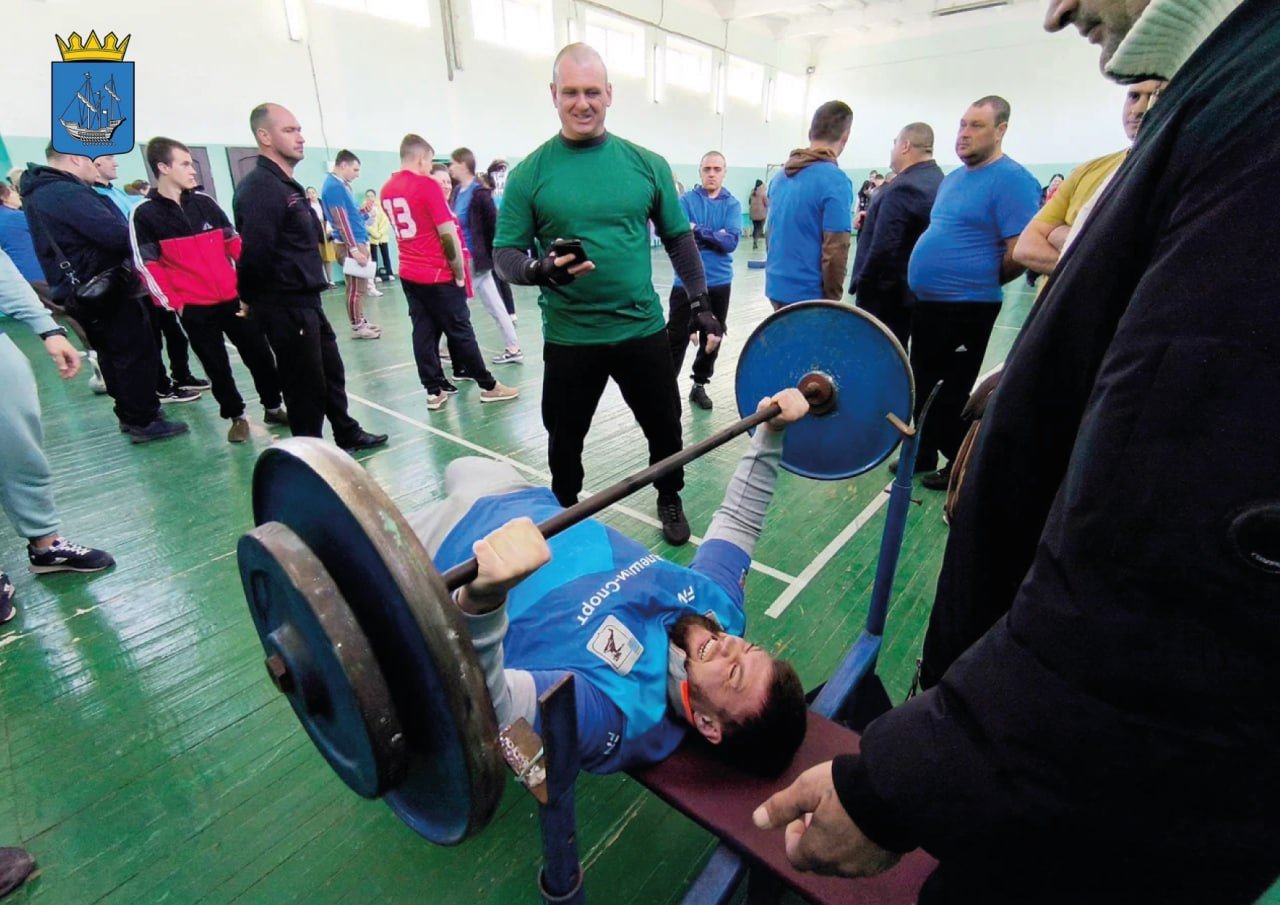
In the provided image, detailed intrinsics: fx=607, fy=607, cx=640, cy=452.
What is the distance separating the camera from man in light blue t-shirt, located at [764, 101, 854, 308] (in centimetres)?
318

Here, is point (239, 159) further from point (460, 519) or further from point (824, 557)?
point (824, 557)

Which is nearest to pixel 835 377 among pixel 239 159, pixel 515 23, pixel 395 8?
pixel 239 159

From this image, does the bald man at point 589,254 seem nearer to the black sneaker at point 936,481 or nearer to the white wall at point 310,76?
the black sneaker at point 936,481

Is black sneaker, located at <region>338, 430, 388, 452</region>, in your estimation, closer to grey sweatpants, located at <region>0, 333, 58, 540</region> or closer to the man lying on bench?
grey sweatpants, located at <region>0, 333, 58, 540</region>

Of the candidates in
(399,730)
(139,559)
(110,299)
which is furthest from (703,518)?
(110,299)

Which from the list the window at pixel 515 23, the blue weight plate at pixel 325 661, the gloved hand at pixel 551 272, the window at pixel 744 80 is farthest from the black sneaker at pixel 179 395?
the window at pixel 744 80

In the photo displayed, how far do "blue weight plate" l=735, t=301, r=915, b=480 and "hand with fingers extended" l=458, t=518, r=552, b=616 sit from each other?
3.82 feet

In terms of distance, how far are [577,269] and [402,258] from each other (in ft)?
8.66

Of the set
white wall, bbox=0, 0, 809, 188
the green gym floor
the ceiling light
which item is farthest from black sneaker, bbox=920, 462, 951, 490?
the ceiling light

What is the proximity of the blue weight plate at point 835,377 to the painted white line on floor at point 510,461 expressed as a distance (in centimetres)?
66

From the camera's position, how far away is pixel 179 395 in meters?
4.65

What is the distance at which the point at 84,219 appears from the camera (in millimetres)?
3188

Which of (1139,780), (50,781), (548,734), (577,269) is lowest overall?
(50,781)

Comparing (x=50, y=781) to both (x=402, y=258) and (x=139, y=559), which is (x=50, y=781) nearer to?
(x=139, y=559)
